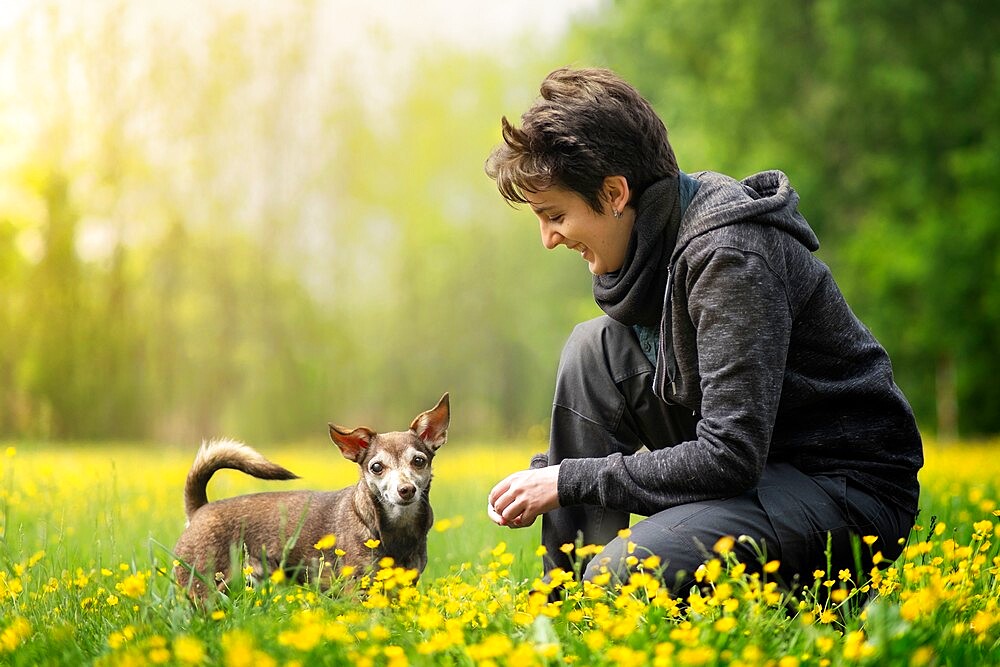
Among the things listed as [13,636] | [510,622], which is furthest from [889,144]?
[13,636]

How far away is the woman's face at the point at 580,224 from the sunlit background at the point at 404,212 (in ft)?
37.9

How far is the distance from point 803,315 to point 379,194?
18440 mm

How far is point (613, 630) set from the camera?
234 centimetres

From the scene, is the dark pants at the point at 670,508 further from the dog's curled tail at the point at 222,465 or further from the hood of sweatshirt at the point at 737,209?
the dog's curled tail at the point at 222,465

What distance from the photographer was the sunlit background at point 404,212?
1571 centimetres

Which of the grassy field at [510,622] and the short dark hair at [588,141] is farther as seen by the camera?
the short dark hair at [588,141]

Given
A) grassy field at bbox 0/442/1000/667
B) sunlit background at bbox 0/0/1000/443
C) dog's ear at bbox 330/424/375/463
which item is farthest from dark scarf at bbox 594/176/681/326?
sunlit background at bbox 0/0/1000/443

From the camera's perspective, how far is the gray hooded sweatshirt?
3.00 meters

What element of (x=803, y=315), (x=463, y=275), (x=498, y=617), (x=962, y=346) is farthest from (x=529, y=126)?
Result: (x=463, y=275)

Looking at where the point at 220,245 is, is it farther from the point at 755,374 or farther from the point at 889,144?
A: the point at 755,374

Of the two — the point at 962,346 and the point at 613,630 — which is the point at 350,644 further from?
the point at 962,346

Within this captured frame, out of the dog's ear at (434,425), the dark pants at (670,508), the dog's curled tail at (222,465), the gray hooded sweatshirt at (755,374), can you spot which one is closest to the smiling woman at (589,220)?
the gray hooded sweatshirt at (755,374)

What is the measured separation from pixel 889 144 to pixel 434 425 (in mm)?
14446

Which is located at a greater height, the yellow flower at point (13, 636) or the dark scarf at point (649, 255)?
the dark scarf at point (649, 255)
